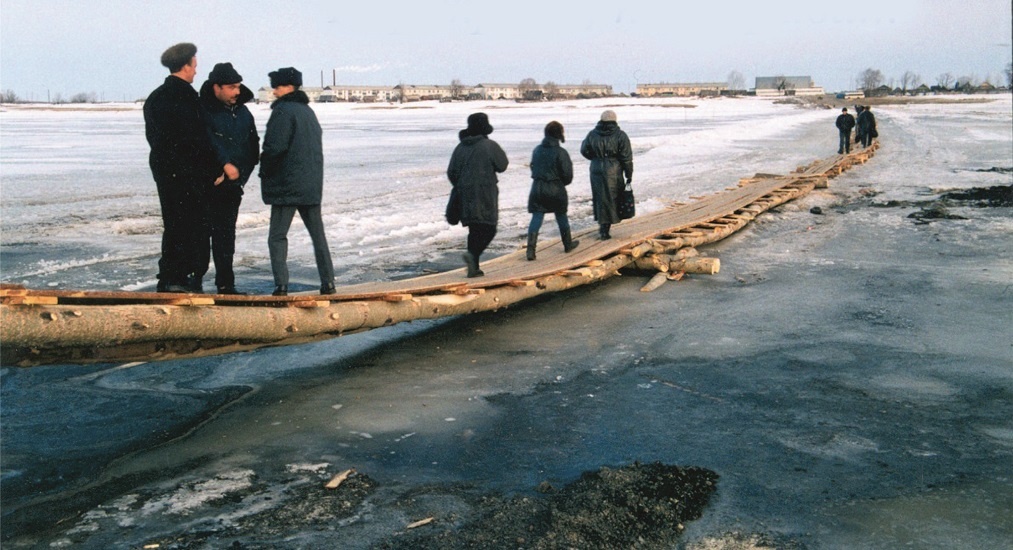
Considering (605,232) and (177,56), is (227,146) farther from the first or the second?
(605,232)

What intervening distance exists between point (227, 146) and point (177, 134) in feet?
1.88

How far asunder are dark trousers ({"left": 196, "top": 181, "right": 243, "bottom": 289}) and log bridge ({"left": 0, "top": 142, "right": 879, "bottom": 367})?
912 mm

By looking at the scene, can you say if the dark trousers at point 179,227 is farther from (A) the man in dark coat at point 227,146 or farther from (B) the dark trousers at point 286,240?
(B) the dark trousers at point 286,240

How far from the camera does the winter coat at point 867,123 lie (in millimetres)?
31188

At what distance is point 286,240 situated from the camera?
669 cm

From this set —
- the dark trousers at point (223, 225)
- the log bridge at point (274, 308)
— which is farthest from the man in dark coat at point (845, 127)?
the dark trousers at point (223, 225)

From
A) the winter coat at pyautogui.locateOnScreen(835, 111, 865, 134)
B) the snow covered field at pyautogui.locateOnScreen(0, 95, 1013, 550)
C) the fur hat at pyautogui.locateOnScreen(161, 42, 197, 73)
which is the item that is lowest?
the snow covered field at pyautogui.locateOnScreen(0, 95, 1013, 550)

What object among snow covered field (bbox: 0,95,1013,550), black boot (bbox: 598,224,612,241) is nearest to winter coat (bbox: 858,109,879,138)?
snow covered field (bbox: 0,95,1013,550)

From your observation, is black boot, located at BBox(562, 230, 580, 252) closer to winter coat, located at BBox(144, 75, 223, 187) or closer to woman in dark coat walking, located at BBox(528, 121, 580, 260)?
woman in dark coat walking, located at BBox(528, 121, 580, 260)

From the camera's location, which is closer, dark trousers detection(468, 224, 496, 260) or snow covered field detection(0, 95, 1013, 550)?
snow covered field detection(0, 95, 1013, 550)

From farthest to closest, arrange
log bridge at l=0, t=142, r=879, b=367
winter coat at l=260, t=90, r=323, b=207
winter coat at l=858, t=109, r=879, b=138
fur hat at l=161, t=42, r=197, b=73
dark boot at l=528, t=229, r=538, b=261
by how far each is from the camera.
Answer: winter coat at l=858, t=109, r=879, b=138 → dark boot at l=528, t=229, r=538, b=261 → winter coat at l=260, t=90, r=323, b=207 → fur hat at l=161, t=42, r=197, b=73 → log bridge at l=0, t=142, r=879, b=367

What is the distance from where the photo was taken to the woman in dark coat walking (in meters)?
9.36

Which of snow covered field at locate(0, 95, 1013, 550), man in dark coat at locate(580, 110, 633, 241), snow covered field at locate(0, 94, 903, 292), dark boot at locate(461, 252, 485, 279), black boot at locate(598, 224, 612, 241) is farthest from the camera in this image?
black boot at locate(598, 224, 612, 241)

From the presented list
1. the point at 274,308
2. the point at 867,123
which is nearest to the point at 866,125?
the point at 867,123
